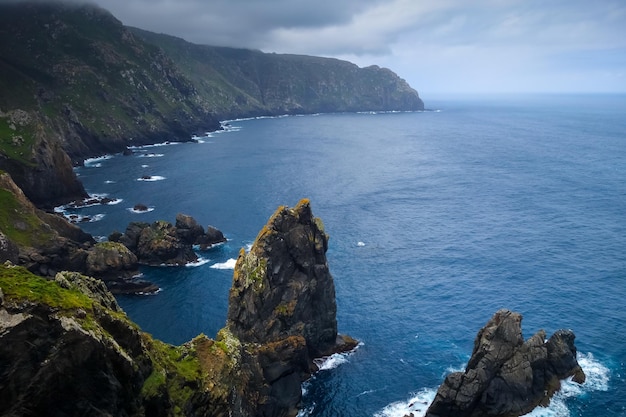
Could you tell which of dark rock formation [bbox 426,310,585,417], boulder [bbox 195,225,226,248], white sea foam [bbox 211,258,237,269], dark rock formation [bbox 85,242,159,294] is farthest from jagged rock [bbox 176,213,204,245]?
dark rock formation [bbox 426,310,585,417]

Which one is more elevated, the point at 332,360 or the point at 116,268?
the point at 116,268

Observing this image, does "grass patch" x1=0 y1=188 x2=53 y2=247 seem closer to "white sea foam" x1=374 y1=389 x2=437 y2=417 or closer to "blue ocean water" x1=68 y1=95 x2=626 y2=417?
"blue ocean water" x1=68 y1=95 x2=626 y2=417

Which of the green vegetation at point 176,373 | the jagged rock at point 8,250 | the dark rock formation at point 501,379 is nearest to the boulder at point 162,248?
the jagged rock at point 8,250

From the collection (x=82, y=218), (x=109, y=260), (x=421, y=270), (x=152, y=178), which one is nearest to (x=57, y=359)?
(x=109, y=260)

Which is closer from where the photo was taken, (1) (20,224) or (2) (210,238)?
(1) (20,224)

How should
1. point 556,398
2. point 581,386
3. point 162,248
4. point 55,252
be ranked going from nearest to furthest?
point 556,398, point 581,386, point 55,252, point 162,248

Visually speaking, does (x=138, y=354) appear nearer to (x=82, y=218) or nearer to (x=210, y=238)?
(x=210, y=238)
